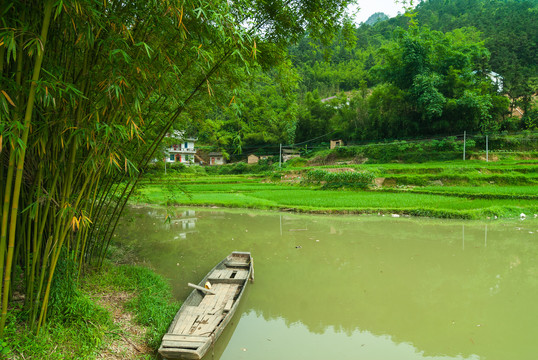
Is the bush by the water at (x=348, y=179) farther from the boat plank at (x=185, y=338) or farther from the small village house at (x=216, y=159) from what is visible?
the small village house at (x=216, y=159)

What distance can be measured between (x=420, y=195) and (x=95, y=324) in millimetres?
14360

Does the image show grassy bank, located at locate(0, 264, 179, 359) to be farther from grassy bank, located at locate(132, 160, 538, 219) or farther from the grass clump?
grassy bank, located at locate(132, 160, 538, 219)

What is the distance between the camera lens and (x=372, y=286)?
5109 millimetres

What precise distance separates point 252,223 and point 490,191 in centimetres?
1039

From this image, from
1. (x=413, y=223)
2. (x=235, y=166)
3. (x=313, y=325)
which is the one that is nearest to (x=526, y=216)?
(x=413, y=223)

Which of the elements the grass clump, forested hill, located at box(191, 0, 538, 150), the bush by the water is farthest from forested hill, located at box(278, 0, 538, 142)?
the grass clump

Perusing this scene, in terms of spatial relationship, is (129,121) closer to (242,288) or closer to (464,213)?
(242,288)

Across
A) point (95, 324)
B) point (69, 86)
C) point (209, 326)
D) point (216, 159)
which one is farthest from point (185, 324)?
point (216, 159)

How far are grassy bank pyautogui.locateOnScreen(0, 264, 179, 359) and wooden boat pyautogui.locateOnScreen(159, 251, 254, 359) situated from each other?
0.76 feet

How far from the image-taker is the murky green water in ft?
11.4

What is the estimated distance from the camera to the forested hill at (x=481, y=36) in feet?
94.2

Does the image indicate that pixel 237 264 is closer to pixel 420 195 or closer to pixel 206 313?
pixel 206 313

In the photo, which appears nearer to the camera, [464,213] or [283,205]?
[464,213]

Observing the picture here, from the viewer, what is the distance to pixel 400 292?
4.88 m
